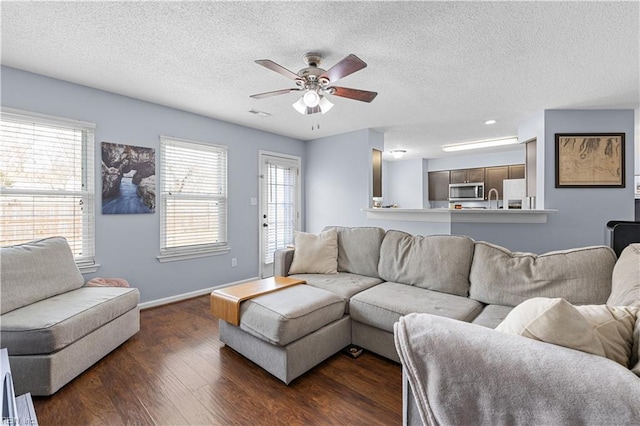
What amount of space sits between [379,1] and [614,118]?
3609mm

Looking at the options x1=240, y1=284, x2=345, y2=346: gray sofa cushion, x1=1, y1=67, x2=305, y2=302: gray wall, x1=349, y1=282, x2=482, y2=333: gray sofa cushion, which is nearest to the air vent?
x1=1, y1=67, x2=305, y2=302: gray wall

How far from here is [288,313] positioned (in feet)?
6.44

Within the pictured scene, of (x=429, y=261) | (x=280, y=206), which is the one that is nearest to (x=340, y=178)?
(x=280, y=206)

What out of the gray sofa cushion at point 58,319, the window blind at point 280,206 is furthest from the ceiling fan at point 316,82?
the window blind at point 280,206

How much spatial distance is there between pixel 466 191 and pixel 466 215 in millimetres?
3021

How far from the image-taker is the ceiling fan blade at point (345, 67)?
5.99 feet

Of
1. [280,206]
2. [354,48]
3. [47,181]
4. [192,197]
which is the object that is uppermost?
[354,48]

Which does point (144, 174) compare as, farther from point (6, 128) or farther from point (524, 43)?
point (524, 43)

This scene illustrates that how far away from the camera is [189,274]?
378 centimetres

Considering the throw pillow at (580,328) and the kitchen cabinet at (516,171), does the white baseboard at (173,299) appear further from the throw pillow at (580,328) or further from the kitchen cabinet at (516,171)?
the kitchen cabinet at (516,171)

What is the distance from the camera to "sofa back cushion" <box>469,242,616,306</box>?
186 centimetres

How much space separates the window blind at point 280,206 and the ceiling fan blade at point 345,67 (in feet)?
9.35

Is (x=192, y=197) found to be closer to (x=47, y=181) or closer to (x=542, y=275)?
(x=47, y=181)

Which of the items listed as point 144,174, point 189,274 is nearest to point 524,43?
point 144,174
